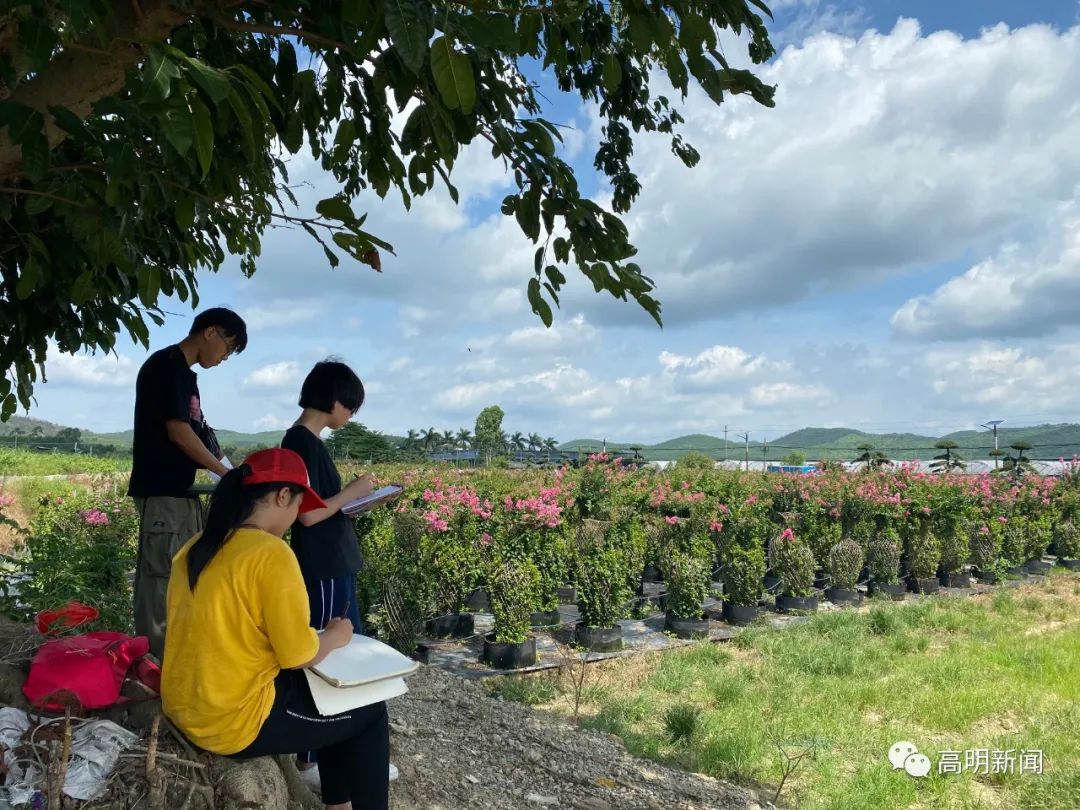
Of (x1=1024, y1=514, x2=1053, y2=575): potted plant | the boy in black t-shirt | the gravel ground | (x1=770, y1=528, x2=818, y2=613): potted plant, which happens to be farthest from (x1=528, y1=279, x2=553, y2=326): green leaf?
(x1=1024, y1=514, x2=1053, y2=575): potted plant

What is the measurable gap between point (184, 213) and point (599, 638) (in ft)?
16.8

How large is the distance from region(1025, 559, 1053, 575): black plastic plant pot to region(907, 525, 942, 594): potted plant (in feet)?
8.60

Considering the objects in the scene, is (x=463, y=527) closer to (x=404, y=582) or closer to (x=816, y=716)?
(x=404, y=582)

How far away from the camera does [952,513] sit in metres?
10.3

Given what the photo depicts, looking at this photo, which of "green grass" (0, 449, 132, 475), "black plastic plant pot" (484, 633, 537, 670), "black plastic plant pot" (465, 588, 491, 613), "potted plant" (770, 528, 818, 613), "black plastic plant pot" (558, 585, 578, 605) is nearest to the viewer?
"black plastic plant pot" (484, 633, 537, 670)

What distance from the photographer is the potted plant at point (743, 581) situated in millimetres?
7625

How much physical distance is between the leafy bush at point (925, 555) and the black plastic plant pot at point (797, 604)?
7.21 feet

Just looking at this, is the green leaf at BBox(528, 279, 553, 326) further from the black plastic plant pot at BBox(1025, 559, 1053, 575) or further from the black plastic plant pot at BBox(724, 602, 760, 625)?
the black plastic plant pot at BBox(1025, 559, 1053, 575)

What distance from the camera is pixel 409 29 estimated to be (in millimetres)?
1396

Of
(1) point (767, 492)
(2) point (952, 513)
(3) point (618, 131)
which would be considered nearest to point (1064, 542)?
(2) point (952, 513)

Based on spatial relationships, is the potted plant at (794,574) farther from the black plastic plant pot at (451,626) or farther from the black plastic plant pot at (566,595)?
the black plastic plant pot at (451,626)

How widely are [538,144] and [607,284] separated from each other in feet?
1.27

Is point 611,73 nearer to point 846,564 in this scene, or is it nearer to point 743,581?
point 743,581

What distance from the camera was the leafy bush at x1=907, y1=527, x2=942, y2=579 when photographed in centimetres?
969
